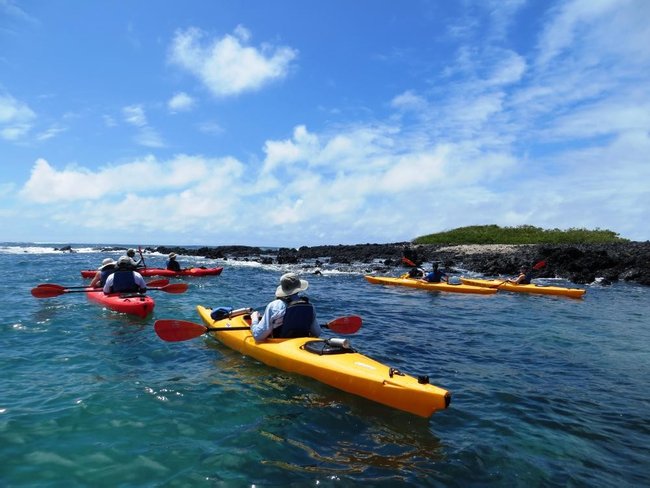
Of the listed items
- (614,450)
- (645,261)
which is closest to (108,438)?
(614,450)

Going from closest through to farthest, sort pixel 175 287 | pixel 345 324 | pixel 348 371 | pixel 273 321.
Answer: pixel 348 371 < pixel 273 321 < pixel 345 324 < pixel 175 287

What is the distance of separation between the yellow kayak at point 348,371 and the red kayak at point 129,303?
3343mm

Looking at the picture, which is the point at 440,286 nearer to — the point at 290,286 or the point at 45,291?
the point at 290,286

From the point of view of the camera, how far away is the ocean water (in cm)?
407

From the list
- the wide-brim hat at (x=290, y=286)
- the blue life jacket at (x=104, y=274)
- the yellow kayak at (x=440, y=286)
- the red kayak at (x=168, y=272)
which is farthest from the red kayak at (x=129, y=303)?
the yellow kayak at (x=440, y=286)

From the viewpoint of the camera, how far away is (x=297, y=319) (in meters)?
6.97

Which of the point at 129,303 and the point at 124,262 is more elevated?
the point at 124,262

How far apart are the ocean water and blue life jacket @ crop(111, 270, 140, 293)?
124cm

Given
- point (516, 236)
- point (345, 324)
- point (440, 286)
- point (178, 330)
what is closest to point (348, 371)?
point (345, 324)

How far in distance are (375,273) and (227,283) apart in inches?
384

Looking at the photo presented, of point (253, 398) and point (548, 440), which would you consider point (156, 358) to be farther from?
point (548, 440)

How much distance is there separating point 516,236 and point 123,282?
40.5m

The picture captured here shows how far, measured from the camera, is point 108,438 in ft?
15.1

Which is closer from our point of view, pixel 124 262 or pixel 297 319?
pixel 297 319
